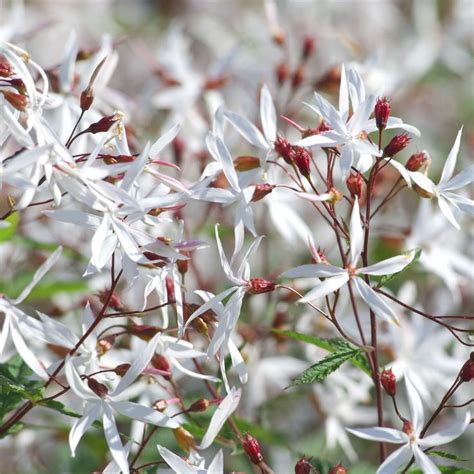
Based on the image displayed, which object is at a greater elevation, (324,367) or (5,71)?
(5,71)

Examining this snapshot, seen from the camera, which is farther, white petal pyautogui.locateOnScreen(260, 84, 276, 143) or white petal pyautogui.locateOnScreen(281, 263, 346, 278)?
white petal pyautogui.locateOnScreen(260, 84, 276, 143)

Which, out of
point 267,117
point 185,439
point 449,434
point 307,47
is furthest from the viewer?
point 307,47

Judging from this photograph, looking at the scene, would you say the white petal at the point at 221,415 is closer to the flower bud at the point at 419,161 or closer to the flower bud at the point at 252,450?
the flower bud at the point at 252,450

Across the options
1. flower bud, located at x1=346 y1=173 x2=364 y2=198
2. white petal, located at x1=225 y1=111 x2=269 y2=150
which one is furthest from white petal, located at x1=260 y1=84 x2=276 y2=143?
flower bud, located at x1=346 y1=173 x2=364 y2=198

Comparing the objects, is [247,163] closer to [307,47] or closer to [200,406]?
[200,406]

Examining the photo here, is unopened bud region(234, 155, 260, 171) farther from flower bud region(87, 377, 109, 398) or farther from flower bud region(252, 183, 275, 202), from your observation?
flower bud region(87, 377, 109, 398)

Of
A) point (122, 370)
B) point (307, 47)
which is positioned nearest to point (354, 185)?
point (122, 370)

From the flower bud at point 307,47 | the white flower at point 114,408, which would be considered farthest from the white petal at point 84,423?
the flower bud at point 307,47
